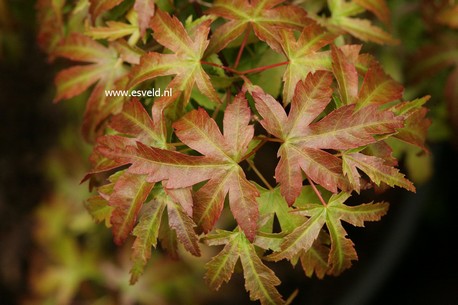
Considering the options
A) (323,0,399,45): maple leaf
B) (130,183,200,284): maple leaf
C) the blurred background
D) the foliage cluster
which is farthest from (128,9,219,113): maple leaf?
the blurred background

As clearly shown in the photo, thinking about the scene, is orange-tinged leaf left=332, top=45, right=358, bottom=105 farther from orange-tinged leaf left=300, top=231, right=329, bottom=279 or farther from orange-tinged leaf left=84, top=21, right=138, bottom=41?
orange-tinged leaf left=84, top=21, right=138, bottom=41

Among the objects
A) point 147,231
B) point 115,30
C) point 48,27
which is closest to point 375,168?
point 147,231

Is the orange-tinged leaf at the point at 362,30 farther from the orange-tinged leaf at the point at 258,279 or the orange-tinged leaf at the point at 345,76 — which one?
the orange-tinged leaf at the point at 258,279

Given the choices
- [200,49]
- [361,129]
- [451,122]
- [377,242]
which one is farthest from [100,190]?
[377,242]

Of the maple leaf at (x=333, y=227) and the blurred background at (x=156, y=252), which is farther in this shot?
the blurred background at (x=156, y=252)

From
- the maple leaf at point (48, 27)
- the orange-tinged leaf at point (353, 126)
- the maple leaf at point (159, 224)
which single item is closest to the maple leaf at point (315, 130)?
the orange-tinged leaf at point (353, 126)

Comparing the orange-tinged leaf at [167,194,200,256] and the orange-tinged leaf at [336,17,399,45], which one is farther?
the orange-tinged leaf at [336,17,399,45]
